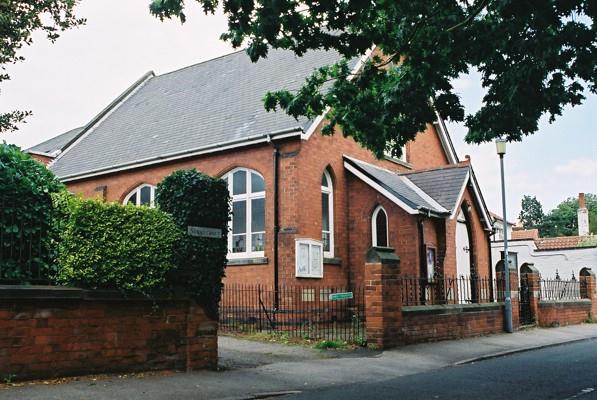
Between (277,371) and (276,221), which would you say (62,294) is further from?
(276,221)

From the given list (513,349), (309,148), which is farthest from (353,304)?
(513,349)

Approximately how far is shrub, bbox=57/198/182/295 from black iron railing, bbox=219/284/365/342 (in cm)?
754

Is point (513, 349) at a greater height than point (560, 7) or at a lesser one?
lesser

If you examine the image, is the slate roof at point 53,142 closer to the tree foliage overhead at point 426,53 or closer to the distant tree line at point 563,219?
the tree foliage overhead at point 426,53

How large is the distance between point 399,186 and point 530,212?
104 meters

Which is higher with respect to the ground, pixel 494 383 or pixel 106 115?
pixel 106 115

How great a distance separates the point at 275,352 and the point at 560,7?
8094 mm

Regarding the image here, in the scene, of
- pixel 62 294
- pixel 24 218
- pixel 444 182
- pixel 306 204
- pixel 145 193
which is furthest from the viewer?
pixel 145 193

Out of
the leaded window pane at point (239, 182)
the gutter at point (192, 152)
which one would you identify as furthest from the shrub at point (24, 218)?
the leaded window pane at point (239, 182)

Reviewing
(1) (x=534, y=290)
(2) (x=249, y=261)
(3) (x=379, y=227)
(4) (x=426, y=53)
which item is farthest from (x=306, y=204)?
(4) (x=426, y=53)

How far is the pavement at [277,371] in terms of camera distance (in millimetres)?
7551

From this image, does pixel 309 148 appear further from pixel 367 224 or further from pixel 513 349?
pixel 513 349

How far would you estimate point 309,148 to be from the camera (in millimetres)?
18797

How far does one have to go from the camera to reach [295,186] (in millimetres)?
18172
